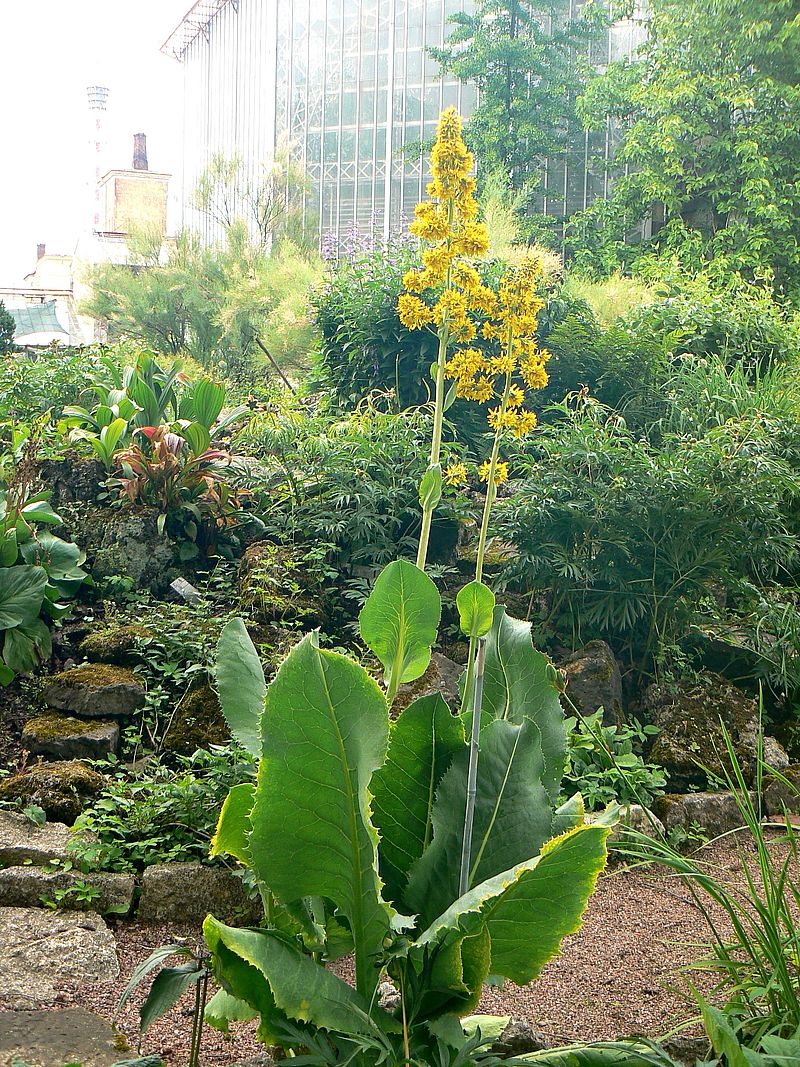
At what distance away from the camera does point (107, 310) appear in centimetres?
1738

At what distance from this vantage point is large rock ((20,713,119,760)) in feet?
10.6

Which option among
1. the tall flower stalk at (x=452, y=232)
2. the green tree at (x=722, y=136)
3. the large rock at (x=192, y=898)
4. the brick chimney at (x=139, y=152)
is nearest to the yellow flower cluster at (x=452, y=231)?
the tall flower stalk at (x=452, y=232)

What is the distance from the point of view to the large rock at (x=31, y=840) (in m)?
2.55

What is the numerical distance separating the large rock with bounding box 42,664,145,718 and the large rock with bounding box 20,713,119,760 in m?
0.13

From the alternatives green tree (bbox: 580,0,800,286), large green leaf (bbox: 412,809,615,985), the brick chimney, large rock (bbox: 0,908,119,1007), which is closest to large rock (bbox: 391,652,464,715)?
large rock (bbox: 0,908,119,1007)

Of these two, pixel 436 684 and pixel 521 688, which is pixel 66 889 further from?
pixel 436 684

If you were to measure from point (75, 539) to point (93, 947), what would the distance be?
2.44m

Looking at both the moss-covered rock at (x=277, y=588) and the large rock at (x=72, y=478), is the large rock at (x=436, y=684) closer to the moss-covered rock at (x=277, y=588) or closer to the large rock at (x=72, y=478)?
the moss-covered rock at (x=277, y=588)

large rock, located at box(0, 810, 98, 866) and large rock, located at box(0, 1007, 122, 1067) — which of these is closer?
large rock, located at box(0, 1007, 122, 1067)

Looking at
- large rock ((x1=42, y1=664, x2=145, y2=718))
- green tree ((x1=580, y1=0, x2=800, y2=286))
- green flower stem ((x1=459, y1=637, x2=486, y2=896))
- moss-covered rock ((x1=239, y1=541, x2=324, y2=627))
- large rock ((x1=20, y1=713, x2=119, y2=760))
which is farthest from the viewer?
green tree ((x1=580, y1=0, x2=800, y2=286))

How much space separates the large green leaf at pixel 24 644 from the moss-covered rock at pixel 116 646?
0.60 feet

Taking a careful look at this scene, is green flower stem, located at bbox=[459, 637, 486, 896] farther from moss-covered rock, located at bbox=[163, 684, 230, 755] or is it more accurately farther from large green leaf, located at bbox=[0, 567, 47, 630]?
large green leaf, located at bbox=[0, 567, 47, 630]

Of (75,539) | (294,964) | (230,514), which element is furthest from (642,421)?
(294,964)

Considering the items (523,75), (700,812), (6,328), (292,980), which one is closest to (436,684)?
(700,812)
